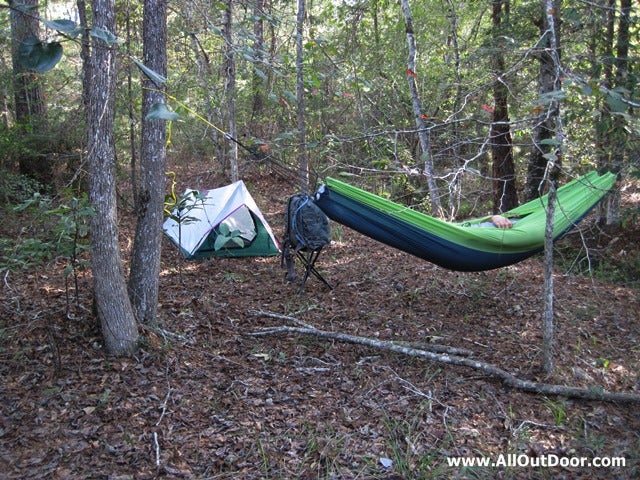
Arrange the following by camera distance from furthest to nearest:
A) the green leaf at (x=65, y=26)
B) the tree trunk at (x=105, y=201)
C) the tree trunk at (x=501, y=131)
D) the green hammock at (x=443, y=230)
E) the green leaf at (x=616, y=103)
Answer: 1. the tree trunk at (x=501, y=131)
2. the green hammock at (x=443, y=230)
3. the tree trunk at (x=105, y=201)
4. the green leaf at (x=616, y=103)
5. the green leaf at (x=65, y=26)

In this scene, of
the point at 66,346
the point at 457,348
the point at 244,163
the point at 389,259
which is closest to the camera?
the point at 66,346

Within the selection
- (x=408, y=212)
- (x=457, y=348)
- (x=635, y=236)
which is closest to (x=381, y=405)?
(x=457, y=348)

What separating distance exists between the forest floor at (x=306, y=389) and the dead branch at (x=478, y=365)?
0.16 ft

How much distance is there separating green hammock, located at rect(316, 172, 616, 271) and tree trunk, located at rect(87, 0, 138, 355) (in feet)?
4.58

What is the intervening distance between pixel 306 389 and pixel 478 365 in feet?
3.02

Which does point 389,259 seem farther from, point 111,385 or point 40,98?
point 40,98

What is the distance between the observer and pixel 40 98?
5.43 m

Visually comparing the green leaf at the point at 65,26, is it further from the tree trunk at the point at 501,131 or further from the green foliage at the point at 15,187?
the tree trunk at the point at 501,131

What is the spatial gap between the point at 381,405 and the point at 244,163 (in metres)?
6.43

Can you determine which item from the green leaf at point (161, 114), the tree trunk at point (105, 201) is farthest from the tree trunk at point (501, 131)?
the green leaf at point (161, 114)

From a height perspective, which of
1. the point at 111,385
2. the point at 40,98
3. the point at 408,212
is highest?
the point at 40,98

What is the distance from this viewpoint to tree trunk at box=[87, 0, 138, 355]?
226cm

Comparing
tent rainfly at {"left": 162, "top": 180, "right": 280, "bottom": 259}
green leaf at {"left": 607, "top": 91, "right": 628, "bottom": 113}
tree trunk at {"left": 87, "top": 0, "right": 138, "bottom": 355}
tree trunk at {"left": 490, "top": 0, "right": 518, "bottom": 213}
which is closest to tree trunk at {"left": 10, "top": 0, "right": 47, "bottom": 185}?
tent rainfly at {"left": 162, "top": 180, "right": 280, "bottom": 259}

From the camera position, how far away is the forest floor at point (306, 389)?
202 cm
